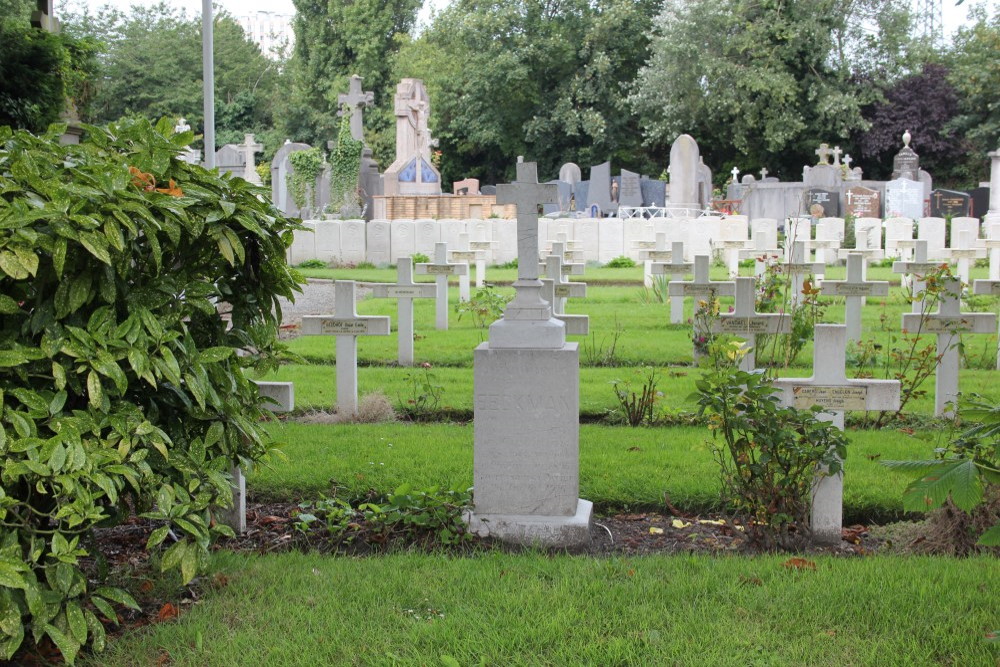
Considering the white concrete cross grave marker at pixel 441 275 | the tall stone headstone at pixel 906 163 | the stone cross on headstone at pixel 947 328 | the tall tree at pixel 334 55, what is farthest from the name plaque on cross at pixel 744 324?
the tall tree at pixel 334 55

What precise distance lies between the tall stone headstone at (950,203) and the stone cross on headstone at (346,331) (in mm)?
26011

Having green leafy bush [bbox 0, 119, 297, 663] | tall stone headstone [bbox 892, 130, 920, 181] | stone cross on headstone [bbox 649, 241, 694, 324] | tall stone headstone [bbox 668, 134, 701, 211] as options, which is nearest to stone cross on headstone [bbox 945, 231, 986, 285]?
stone cross on headstone [bbox 649, 241, 694, 324]

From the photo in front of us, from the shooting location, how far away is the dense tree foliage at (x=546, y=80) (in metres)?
45.3

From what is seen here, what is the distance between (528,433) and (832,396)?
1484mm

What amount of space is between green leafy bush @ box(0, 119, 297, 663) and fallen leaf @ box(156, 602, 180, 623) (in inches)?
9.0

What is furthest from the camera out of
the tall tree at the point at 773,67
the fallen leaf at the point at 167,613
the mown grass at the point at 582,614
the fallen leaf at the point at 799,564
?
the tall tree at the point at 773,67

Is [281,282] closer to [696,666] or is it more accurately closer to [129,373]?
[129,373]

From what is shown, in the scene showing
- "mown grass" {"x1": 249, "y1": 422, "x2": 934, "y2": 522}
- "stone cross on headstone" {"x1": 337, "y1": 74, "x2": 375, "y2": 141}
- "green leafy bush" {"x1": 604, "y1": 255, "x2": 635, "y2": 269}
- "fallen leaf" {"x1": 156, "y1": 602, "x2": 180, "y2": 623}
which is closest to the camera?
"fallen leaf" {"x1": 156, "y1": 602, "x2": 180, "y2": 623}

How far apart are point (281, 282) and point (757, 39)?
38.4 meters

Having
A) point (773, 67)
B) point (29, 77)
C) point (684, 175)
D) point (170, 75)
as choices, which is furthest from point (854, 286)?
point (170, 75)

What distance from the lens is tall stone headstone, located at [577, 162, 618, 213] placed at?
117ft

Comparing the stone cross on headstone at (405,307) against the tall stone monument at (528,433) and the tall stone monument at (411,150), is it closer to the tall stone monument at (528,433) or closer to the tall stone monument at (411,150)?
the tall stone monument at (528,433)

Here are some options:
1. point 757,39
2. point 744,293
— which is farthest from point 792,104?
point 744,293

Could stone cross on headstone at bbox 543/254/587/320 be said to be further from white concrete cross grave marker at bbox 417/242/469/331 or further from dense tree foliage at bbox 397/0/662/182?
dense tree foliage at bbox 397/0/662/182
